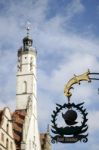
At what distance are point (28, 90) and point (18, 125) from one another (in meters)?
11.4

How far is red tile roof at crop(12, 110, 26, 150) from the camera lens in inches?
2231

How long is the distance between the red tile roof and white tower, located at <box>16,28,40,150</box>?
777 mm

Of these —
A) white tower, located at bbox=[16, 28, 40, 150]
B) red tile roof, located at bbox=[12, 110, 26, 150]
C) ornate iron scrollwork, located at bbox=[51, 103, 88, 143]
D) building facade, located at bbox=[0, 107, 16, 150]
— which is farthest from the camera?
white tower, located at bbox=[16, 28, 40, 150]

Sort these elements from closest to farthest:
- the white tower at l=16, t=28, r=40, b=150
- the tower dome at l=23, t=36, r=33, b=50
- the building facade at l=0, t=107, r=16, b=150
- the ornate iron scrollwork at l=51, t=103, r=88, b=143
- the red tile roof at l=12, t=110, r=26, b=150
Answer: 1. the ornate iron scrollwork at l=51, t=103, r=88, b=143
2. the building facade at l=0, t=107, r=16, b=150
3. the red tile roof at l=12, t=110, r=26, b=150
4. the white tower at l=16, t=28, r=40, b=150
5. the tower dome at l=23, t=36, r=33, b=50

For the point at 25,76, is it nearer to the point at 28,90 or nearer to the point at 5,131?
the point at 28,90

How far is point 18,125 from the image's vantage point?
59594 mm

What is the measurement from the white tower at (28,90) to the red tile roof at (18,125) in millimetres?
777

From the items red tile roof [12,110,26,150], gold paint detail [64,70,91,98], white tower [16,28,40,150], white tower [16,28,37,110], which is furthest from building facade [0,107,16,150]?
gold paint detail [64,70,91,98]

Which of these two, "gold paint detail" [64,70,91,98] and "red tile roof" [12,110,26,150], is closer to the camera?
"gold paint detail" [64,70,91,98]

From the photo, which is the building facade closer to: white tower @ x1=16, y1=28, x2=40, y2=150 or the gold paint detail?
white tower @ x1=16, y1=28, x2=40, y2=150

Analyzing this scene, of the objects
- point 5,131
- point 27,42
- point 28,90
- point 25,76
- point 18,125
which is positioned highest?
point 27,42

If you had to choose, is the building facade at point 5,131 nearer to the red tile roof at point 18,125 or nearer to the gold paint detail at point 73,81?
the red tile roof at point 18,125

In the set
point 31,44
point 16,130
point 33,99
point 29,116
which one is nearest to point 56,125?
point 16,130

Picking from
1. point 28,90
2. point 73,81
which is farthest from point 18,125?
point 73,81
